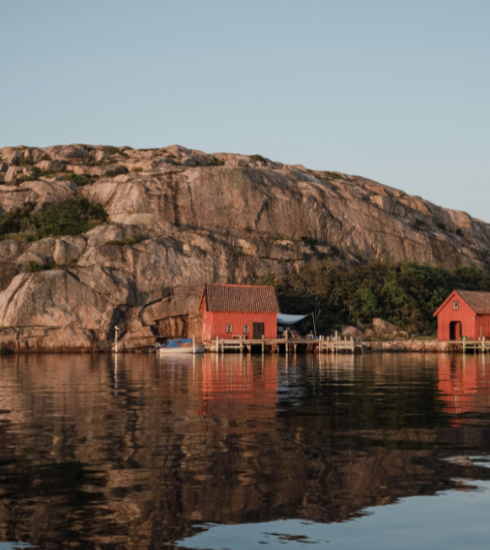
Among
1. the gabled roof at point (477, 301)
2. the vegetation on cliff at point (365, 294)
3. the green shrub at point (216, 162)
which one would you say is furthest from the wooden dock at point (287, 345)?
the green shrub at point (216, 162)

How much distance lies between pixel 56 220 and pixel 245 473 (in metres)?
81.0

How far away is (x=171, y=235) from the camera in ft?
272

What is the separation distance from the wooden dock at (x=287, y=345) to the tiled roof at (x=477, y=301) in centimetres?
1077

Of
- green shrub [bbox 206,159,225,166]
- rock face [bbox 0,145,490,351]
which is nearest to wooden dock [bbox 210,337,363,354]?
rock face [bbox 0,145,490,351]

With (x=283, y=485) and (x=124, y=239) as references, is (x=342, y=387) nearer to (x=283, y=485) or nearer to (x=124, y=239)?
(x=283, y=485)

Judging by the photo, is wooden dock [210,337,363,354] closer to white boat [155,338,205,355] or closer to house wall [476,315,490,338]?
white boat [155,338,205,355]

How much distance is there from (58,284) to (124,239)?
37.3ft

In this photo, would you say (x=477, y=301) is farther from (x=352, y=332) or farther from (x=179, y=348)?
(x=179, y=348)

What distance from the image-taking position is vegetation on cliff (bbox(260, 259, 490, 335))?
74.9 metres

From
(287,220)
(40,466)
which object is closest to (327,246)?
(287,220)

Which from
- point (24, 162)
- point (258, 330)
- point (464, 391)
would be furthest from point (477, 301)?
point (24, 162)

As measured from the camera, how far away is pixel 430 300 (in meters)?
78.1

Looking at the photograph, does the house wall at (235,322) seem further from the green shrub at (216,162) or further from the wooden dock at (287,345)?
the green shrub at (216,162)

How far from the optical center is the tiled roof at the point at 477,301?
65562 mm
